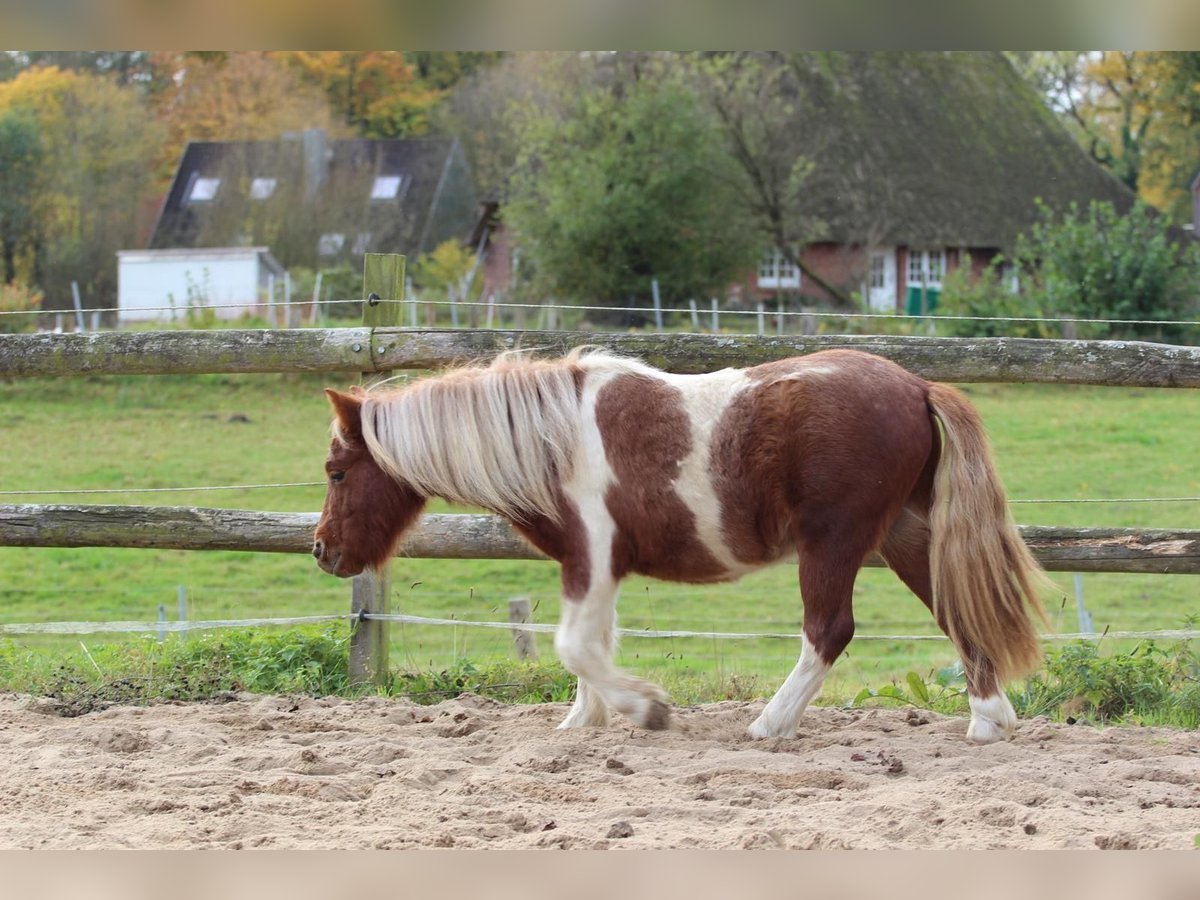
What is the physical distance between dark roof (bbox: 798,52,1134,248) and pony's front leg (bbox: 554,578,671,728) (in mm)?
29726

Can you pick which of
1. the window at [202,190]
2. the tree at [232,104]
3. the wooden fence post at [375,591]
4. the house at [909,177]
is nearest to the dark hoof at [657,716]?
the wooden fence post at [375,591]

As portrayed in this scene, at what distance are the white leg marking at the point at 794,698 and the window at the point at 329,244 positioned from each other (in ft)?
113

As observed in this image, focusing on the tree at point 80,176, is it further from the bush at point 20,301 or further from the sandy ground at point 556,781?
the sandy ground at point 556,781

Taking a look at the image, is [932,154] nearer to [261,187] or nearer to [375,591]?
[261,187]

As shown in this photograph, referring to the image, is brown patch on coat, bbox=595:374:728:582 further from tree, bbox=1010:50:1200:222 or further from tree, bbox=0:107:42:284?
tree, bbox=0:107:42:284

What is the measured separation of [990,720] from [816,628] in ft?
2.53

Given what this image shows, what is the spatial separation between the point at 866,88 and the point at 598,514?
3587 cm

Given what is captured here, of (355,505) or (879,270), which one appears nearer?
(355,505)

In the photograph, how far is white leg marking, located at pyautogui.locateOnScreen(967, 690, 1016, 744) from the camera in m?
4.55

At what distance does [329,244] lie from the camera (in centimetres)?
3712

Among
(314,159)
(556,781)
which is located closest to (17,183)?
(314,159)

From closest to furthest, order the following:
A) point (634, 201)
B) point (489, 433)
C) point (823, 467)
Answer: point (823, 467) → point (489, 433) → point (634, 201)

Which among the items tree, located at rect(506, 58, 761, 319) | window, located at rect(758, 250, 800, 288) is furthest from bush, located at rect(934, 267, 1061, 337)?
window, located at rect(758, 250, 800, 288)

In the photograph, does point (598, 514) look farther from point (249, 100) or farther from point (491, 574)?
point (249, 100)
